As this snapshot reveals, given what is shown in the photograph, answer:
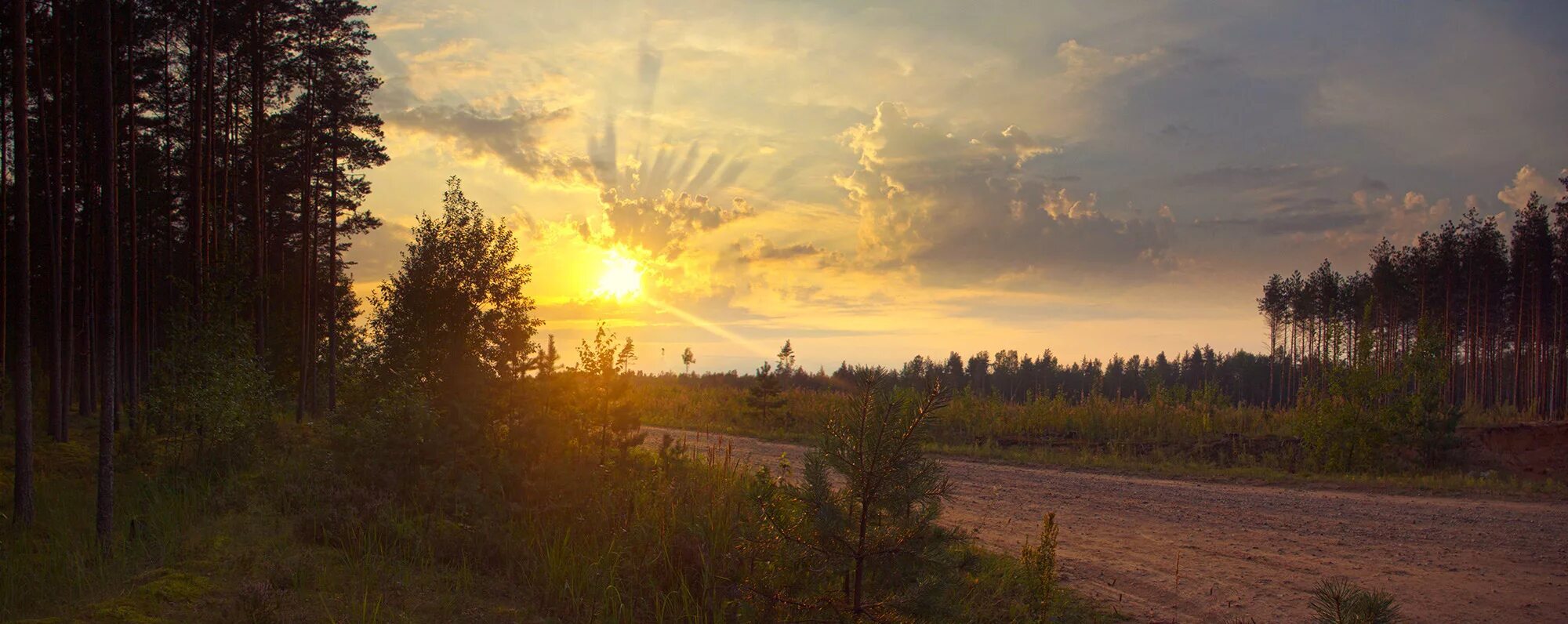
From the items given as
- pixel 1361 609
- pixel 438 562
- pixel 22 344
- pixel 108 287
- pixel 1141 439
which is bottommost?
pixel 1141 439

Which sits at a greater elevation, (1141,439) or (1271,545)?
(1271,545)

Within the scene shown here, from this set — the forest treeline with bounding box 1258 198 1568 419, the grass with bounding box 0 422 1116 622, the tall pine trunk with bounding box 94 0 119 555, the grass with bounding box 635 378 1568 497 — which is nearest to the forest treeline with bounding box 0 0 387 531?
the tall pine trunk with bounding box 94 0 119 555

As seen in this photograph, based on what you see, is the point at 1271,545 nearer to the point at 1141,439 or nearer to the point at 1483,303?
the point at 1141,439

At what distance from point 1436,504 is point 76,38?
28.7m

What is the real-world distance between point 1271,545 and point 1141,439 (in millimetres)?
12581

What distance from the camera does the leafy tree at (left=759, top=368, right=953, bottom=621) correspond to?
3.63m

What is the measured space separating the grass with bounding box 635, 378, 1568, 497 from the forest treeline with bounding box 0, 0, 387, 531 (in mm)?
9323

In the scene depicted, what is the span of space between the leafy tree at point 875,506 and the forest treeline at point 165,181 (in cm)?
963

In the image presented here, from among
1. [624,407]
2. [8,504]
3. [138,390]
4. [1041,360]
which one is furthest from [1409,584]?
[1041,360]

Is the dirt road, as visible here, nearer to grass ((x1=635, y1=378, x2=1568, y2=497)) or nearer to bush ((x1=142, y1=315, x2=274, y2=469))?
grass ((x1=635, y1=378, x2=1568, y2=497))

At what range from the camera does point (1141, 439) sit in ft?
72.1

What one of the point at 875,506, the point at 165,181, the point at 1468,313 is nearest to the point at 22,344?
the point at 875,506

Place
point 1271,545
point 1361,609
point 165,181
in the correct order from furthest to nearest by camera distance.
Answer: point 165,181 < point 1271,545 < point 1361,609

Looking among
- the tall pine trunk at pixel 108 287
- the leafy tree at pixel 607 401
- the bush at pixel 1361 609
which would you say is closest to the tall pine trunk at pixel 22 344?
the tall pine trunk at pixel 108 287
